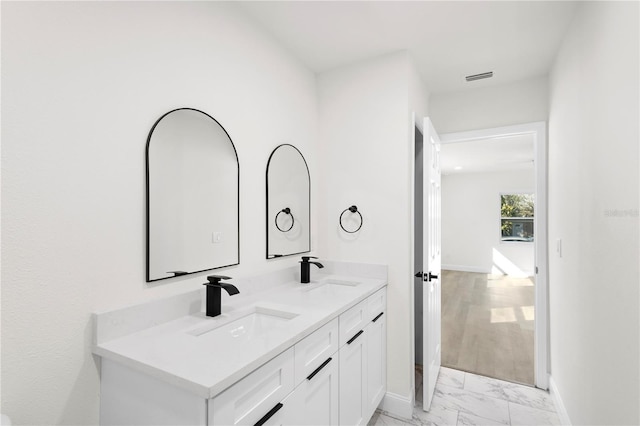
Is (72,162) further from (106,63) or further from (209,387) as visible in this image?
(209,387)

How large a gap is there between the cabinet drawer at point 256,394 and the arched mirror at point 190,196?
0.63m

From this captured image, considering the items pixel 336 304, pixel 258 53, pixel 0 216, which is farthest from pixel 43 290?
pixel 258 53

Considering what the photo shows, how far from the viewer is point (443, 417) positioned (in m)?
2.14

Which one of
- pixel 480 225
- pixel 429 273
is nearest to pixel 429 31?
pixel 429 273

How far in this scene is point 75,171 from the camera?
108 cm

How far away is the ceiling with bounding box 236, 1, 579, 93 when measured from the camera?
1777 mm

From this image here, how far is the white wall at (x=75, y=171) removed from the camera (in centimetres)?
94

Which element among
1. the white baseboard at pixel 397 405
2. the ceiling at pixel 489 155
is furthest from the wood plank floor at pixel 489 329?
the ceiling at pixel 489 155

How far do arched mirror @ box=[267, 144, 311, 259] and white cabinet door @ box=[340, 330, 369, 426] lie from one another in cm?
74

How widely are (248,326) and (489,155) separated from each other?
568 centimetres

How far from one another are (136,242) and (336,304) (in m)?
0.95

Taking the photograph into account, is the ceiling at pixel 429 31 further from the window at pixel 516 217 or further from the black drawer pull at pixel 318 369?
the window at pixel 516 217

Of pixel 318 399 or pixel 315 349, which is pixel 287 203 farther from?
pixel 318 399

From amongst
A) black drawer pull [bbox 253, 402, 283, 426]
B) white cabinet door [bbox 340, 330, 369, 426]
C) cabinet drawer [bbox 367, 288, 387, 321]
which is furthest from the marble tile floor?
black drawer pull [bbox 253, 402, 283, 426]
